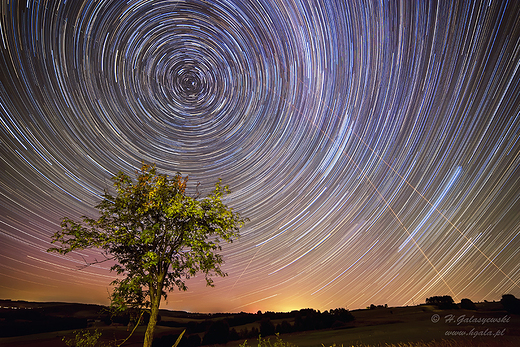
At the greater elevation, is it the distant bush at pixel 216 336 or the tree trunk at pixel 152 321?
the distant bush at pixel 216 336

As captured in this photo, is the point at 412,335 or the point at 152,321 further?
the point at 412,335

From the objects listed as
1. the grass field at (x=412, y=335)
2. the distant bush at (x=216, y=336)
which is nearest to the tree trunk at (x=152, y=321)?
the grass field at (x=412, y=335)

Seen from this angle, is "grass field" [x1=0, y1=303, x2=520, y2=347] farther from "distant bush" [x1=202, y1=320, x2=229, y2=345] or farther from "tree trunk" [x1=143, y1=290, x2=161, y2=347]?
"tree trunk" [x1=143, y1=290, x2=161, y2=347]

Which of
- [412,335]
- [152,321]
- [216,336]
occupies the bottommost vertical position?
[152,321]

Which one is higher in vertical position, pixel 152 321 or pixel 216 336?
pixel 216 336

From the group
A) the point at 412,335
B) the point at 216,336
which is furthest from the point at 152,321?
the point at 216,336

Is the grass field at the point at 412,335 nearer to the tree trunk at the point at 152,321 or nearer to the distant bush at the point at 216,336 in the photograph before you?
the distant bush at the point at 216,336

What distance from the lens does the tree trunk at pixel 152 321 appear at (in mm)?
8432

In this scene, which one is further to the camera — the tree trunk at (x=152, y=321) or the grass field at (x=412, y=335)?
the grass field at (x=412, y=335)

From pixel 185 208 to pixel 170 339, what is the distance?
3417 centimetres

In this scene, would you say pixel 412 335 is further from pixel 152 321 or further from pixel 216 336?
pixel 216 336

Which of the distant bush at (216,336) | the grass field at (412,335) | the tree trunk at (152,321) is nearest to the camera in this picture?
the tree trunk at (152,321)

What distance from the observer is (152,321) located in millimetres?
8758

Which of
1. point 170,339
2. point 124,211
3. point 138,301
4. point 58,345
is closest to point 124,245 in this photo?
point 124,211
